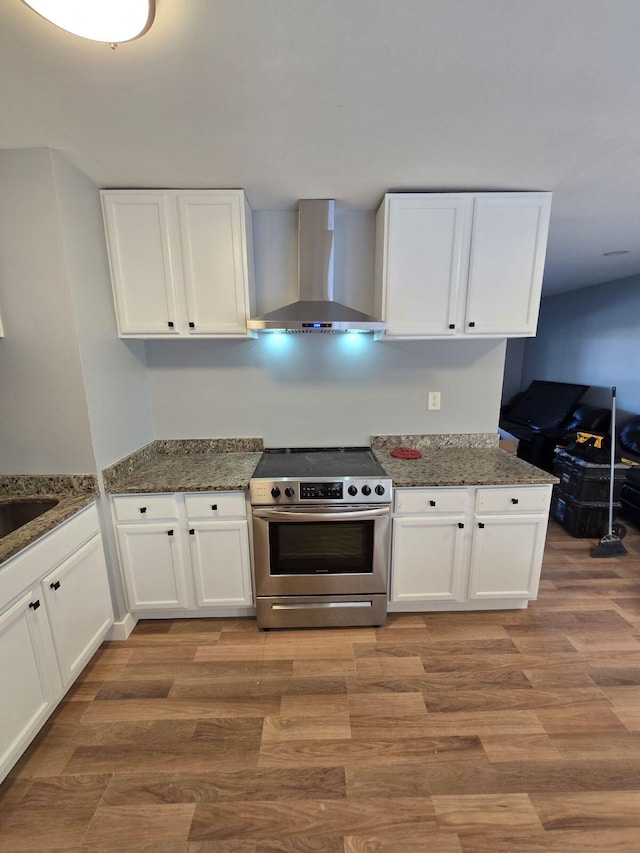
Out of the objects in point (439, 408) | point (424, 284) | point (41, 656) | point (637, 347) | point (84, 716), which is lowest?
point (84, 716)

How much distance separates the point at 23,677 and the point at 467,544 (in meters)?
2.22

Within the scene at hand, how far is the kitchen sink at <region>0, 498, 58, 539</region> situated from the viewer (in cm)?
171

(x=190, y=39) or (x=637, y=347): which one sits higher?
(x=190, y=39)

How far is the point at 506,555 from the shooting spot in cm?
203

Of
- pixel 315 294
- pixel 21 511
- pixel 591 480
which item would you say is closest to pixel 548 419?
pixel 591 480

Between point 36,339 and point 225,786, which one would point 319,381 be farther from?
point 225,786

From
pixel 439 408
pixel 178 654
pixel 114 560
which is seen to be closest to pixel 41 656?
pixel 114 560

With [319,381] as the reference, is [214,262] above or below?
above

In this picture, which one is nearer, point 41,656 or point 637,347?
point 41,656

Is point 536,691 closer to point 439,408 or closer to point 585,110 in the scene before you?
point 439,408

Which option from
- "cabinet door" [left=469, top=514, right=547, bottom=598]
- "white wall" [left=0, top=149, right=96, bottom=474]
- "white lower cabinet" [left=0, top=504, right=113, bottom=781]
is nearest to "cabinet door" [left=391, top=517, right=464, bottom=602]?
"cabinet door" [left=469, top=514, right=547, bottom=598]

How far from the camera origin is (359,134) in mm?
1383

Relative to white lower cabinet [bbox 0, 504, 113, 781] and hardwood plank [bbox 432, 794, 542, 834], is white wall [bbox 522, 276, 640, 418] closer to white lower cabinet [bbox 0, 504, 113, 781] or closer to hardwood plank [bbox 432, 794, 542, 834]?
hardwood plank [bbox 432, 794, 542, 834]

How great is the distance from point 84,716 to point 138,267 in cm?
231
